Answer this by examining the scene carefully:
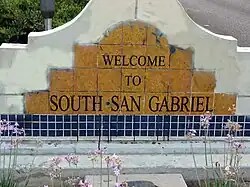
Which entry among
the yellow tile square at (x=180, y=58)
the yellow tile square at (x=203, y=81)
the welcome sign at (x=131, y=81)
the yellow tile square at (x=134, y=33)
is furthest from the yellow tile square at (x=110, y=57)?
the yellow tile square at (x=203, y=81)

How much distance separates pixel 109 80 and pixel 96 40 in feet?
1.21

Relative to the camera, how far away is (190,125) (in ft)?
17.3

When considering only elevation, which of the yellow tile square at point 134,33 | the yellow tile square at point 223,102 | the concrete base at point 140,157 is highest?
the yellow tile square at point 134,33

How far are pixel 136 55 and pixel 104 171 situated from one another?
1.05m

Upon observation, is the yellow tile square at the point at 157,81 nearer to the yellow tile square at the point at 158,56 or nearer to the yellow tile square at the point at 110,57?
the yellow tile square at the point at 158,56

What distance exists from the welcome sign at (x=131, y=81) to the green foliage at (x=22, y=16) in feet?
8.28

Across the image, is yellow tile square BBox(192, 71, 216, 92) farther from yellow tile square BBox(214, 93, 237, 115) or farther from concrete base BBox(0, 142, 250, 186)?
concrete base BBox(0, 142, 250, 186)

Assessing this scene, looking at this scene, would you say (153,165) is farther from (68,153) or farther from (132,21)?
(132,21)

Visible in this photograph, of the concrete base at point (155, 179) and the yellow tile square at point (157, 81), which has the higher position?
the yellow tile square at point (157, 81)

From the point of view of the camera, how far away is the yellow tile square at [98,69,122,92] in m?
5.10

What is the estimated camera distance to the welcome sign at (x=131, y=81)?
5.05m

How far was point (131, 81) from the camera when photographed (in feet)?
16.9


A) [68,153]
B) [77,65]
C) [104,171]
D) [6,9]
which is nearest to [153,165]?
[104,171]

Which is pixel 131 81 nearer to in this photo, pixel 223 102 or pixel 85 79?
pixel 85 79
